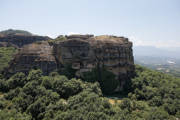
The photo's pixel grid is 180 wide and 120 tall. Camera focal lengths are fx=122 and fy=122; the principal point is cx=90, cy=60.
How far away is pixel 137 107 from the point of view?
81.7 feet

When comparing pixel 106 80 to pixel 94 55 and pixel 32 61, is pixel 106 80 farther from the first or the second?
pixel 32 61

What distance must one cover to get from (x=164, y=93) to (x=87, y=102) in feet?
77.5

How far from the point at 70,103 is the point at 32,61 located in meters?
20.1

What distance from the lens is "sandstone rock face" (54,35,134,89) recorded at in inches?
1420

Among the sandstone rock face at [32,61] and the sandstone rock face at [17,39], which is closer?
the sandstone rock face at [32,61]

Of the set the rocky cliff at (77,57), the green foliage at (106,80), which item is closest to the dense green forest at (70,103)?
the green foliage at (106,80)

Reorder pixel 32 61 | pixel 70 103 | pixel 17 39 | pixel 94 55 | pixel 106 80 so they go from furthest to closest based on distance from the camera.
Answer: pixel 17 39 → pixel 106 80 → pixel 94 55 → pixel 32 61 → pixel 70 103

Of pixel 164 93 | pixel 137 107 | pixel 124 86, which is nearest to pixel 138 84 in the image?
pixel 124 86

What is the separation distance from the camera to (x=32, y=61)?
34938 millimetres

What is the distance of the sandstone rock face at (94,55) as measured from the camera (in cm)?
3608

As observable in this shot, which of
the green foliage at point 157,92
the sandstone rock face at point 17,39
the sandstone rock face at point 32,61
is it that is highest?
the sandstone rock face at point 17,39

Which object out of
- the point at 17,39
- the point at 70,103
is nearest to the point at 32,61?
the point at 70,103

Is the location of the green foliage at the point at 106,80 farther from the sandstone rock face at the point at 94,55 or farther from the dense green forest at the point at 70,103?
the dense green forest at the point at 70,103

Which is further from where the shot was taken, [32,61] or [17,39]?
[17,39]
